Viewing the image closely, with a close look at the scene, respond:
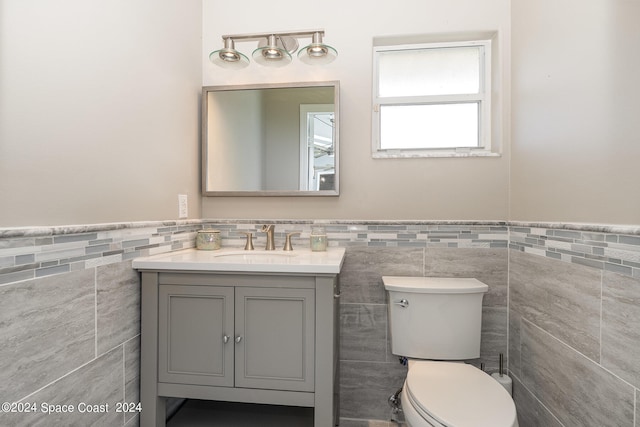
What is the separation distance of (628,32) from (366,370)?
5.64 feet

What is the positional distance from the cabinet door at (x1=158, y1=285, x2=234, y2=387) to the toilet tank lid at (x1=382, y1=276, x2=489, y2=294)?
77 centimetres

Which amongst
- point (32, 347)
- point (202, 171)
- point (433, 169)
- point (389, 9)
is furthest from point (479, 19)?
point (32, 347)

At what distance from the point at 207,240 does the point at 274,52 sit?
3.34 feet

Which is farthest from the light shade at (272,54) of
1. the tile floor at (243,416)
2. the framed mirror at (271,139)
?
the tile floor at (243,416)

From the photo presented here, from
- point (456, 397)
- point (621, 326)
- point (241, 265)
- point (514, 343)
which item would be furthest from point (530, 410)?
point (241, 265)

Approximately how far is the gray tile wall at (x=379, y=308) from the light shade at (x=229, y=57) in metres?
0.85

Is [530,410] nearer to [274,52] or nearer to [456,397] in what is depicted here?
[456,397]

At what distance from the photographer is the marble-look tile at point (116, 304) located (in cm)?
111

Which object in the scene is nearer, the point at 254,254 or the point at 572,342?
→ the point at 572,342

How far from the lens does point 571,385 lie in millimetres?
1156

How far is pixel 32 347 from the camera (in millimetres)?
879

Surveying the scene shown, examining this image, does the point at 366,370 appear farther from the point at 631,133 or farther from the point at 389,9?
the point at 389,9

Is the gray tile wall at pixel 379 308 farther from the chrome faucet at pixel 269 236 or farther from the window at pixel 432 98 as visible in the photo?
the window at pixel 432 98

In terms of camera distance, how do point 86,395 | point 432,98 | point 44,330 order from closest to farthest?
point 44,330 < point 86,395 < point 432,98
